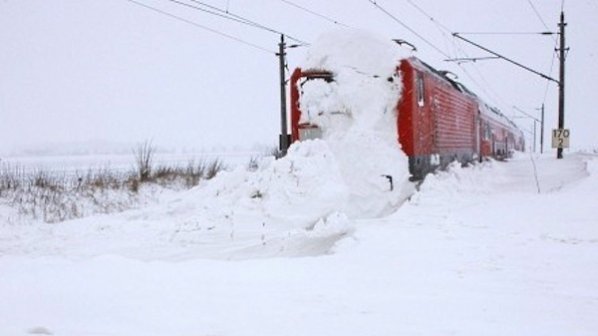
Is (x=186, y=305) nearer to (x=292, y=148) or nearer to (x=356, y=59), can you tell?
(x=292, y=148)

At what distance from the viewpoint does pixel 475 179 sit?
15.1 meters

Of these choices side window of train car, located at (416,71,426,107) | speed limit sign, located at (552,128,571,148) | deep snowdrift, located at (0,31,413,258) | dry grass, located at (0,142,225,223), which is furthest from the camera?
speed limit sign, located at (552,128,571,148)

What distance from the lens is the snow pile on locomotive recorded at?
10.2 m

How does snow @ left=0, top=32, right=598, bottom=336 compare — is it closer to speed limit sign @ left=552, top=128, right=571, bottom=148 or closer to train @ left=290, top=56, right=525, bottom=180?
train @ left=290, top=56, right=525, bottom=180

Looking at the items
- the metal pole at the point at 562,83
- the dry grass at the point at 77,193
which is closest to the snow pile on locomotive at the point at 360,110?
the dry grass at the point at 77,193

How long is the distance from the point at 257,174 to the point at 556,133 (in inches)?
674

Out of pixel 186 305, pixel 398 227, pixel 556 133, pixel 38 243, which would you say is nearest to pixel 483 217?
pixel 398 227

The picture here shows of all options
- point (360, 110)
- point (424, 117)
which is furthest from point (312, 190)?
point (424, 117)

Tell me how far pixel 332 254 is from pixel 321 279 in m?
1.20

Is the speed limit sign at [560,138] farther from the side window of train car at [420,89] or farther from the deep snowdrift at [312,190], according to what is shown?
the deep snowdrift at [312,190]

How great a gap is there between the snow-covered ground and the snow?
0.02 metres

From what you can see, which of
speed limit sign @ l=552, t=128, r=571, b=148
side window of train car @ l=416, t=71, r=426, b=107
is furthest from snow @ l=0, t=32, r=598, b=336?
speed limit sign @ l=552, t=128, r=571, b=148

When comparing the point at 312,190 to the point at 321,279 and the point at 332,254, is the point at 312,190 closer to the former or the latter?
the point at 332,254

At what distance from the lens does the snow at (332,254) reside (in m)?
4.01
